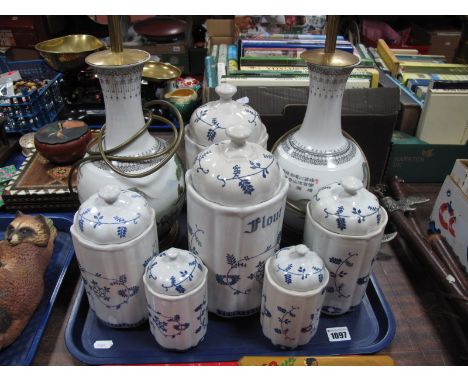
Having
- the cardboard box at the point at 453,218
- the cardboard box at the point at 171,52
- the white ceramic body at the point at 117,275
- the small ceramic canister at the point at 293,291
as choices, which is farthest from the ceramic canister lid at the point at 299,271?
the cardboard box at the point at 171,52

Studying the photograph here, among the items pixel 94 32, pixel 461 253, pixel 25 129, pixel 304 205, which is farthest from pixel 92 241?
pixel 94 32

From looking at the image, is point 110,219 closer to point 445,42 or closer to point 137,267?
point 137,267

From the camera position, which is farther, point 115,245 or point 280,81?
point 280,81

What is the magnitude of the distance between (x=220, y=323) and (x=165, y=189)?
0.30 m

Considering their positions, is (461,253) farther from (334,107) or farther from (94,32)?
(94,32)

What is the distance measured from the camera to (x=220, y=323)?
0.84 metres

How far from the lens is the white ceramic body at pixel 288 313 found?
0.69 metres

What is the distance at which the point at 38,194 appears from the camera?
1.12 meters

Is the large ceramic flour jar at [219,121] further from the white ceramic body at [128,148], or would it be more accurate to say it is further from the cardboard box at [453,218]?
the cardboard box at [453,218]

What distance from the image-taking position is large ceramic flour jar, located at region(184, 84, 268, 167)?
87 centimetres

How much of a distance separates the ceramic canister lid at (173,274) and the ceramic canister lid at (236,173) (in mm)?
117

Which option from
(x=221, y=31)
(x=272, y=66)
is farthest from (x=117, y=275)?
(x=221, y=31)

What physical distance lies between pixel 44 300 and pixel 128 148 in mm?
383

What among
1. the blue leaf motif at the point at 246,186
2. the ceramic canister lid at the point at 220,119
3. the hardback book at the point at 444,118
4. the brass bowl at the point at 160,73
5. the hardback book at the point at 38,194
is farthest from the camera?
the brass bowl at the point at 160,73
